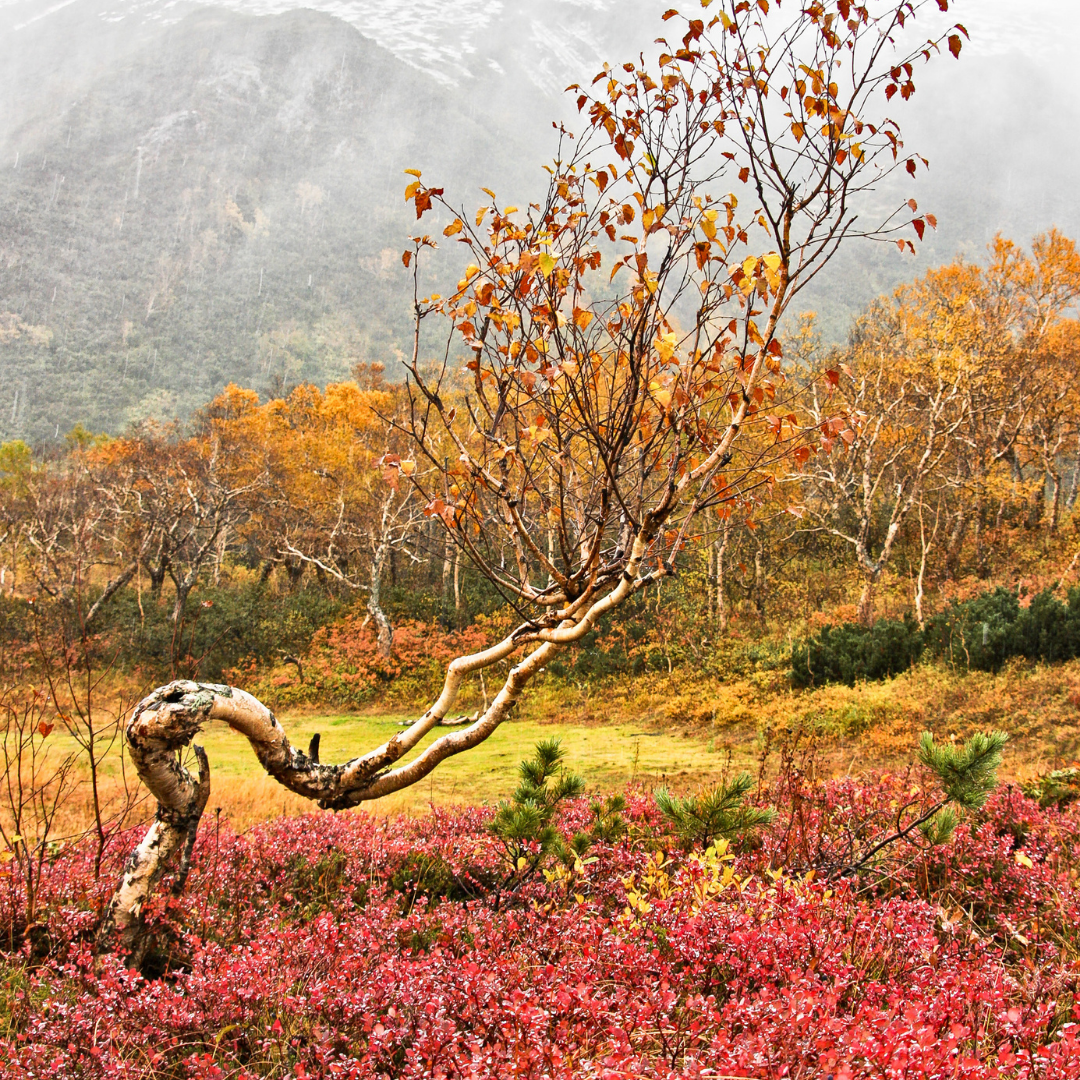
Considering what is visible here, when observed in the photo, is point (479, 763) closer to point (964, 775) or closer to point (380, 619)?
point (964, 775)

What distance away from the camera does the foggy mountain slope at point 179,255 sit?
3364 inches

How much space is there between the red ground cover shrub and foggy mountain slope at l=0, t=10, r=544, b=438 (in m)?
52.3

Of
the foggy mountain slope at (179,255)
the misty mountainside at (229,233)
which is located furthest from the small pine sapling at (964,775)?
the misty mountainside at (229,233)

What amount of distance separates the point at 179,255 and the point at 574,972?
529ft

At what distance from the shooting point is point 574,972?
247cm

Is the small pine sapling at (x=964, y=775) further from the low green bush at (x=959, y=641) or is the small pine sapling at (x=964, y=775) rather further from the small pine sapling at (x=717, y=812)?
the low green bush at (x=959, y=641)

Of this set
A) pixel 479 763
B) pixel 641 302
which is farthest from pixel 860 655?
pixel 641 302

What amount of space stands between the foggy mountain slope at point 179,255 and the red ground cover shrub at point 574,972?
2057 inches

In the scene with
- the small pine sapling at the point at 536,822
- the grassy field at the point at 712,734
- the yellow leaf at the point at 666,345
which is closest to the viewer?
the yellow leaf at the point at 666,345

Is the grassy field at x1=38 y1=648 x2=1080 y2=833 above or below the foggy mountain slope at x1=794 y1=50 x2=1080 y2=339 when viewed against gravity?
below

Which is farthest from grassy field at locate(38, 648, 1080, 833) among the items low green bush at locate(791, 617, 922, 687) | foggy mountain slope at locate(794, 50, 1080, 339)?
foggy mountain slope at locate(794, 50, 1080, 339)

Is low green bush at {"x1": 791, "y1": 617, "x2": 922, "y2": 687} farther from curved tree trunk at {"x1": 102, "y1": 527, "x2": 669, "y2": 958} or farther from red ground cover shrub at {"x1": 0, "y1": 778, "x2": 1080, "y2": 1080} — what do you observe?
curved tree trunk at {"x1": 102, "y1": 527, "x2": 669, "y2": 958}

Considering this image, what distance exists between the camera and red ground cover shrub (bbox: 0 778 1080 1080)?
1873mm

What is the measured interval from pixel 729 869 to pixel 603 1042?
1392 millimetres
